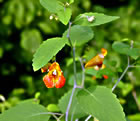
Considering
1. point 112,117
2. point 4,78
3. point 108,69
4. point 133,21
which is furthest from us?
point 133,21

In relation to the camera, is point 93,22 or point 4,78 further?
point 4,78

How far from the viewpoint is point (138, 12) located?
2811mm

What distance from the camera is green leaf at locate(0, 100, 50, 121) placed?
0.86 metres

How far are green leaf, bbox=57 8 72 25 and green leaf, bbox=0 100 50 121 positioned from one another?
1.15 feet

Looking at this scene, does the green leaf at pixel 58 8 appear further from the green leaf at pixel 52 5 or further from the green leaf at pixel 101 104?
the green leaf at pixel 101 104

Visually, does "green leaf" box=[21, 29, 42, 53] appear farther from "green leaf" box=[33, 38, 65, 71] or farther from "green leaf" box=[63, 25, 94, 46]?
"green leaf" box=[33, 38, 65, 71]

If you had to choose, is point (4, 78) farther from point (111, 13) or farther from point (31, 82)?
point (111, 13)

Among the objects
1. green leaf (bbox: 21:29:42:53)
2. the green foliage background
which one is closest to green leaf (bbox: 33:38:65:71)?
the green foliage background

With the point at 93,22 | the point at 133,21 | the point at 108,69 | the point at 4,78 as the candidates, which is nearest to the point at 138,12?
the point at 133,21

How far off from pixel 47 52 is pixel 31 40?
155cm

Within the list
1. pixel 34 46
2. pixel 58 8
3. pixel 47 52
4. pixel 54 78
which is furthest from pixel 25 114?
pixel 34 46

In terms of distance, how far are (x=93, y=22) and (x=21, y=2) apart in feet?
5.25

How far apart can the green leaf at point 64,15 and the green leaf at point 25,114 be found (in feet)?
1.15

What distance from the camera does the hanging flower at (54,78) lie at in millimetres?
830
